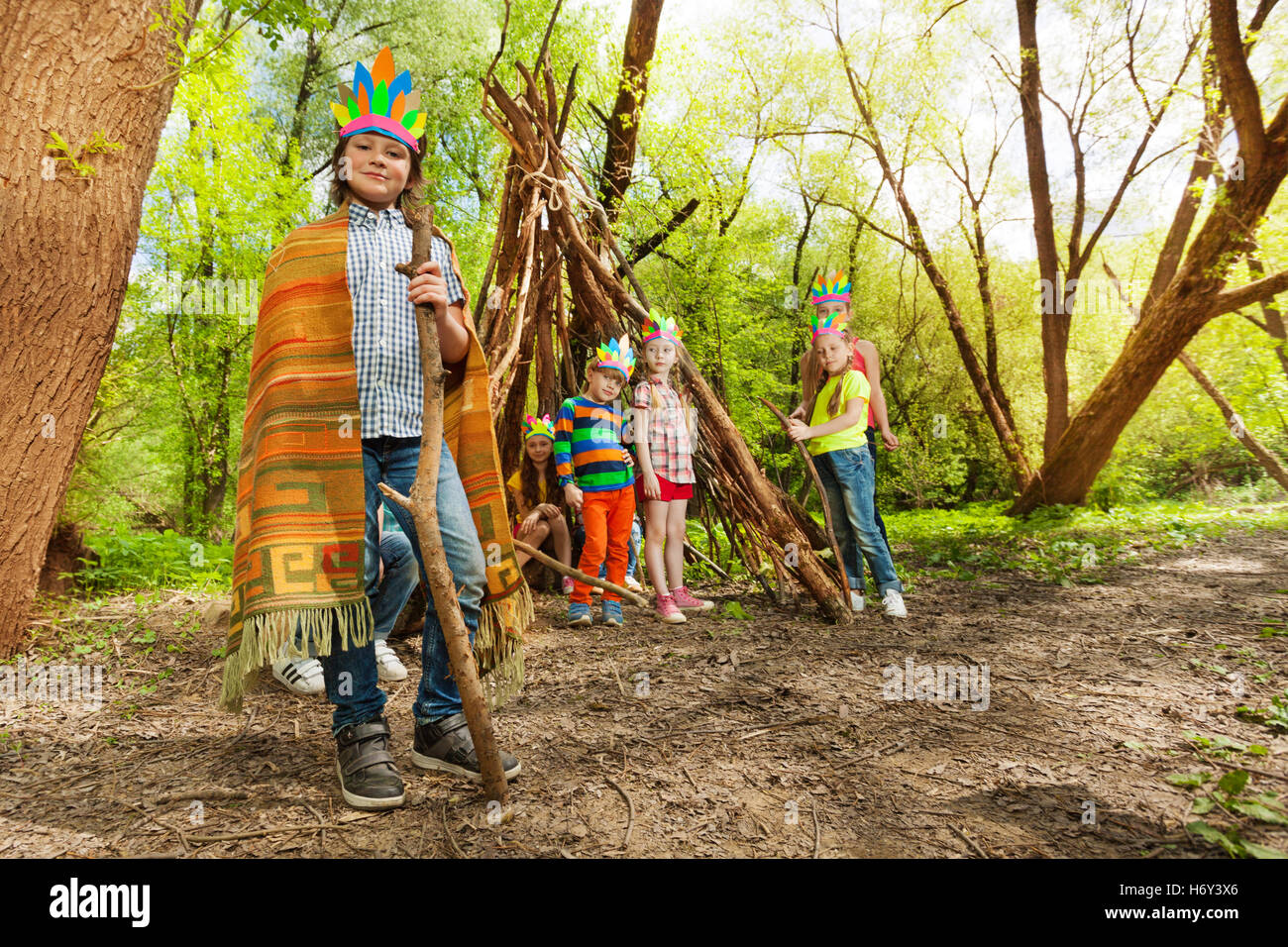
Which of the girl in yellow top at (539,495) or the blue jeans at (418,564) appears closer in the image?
the blue jeans at (418,564)

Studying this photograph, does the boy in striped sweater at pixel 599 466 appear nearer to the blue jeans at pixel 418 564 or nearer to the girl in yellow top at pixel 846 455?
the girl in yellow top at pixel 846 455

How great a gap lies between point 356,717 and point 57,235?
2.90m

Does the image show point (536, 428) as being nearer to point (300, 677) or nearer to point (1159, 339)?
point (300, 677)

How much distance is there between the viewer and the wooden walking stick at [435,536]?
1.73m

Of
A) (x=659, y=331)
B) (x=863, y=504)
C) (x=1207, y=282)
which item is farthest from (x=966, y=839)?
(x=1207, y=282)

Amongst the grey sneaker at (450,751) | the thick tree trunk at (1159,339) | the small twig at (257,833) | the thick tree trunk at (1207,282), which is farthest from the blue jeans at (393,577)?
the thick tree trunk at (1159,339)

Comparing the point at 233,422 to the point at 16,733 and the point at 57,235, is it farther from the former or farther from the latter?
the point at 16,733

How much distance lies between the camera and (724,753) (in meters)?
2.24

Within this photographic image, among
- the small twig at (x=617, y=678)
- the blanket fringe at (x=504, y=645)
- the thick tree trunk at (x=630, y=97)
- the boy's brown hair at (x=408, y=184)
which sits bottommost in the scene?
the small twig at (x=617, y=678)

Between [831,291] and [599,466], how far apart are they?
1935 millimetres

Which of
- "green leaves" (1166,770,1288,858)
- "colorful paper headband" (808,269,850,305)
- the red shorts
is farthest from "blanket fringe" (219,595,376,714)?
"colorful paper headband" (808,269,850,305)

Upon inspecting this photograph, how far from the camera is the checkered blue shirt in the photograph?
194 cm

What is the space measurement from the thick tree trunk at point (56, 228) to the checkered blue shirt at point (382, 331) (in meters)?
2.21

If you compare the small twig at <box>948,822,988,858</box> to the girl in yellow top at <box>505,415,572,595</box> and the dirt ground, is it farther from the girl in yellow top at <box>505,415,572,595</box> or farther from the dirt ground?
the girl in yellow top at <box>505,415,572,595</box>
